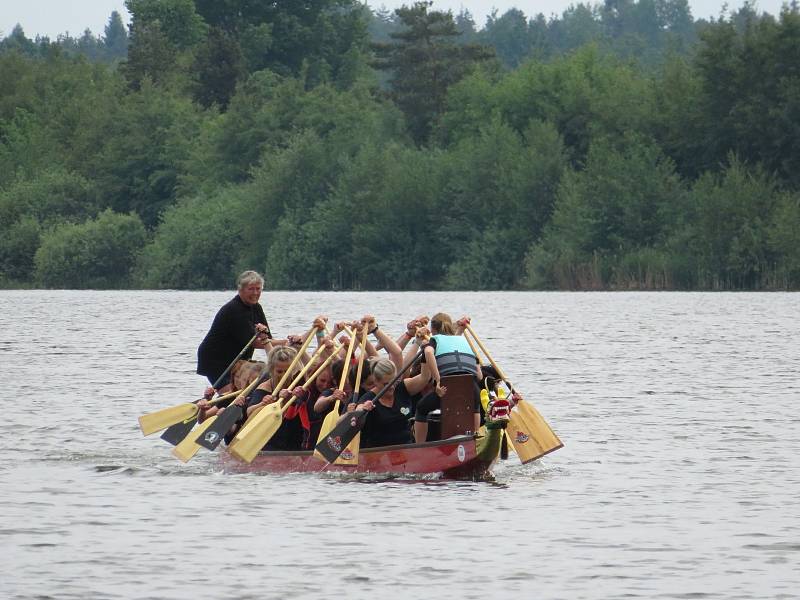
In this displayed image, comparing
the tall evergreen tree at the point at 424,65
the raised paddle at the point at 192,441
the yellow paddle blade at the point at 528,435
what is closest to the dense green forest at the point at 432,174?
the tall evergreen tree at the point at 424,65

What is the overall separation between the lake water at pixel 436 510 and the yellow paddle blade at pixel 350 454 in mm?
296

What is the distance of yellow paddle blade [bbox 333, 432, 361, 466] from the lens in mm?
17562

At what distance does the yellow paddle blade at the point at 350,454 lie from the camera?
17.6m

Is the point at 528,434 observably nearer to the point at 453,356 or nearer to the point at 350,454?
the point at 453,356

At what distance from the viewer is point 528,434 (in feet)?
62.3

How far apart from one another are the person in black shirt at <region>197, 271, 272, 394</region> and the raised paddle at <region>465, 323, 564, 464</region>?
2214 millimetres

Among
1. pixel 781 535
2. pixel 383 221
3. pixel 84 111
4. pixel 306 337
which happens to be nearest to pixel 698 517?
pixel 781 535

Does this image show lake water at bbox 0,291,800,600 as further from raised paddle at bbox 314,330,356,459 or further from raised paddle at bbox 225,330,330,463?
raised paddle at bbox 314,330,356,459

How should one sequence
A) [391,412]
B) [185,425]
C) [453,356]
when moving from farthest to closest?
[185,425]
[391,412]
[453,356]

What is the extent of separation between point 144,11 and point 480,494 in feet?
367

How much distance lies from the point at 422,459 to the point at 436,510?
50.1 inches

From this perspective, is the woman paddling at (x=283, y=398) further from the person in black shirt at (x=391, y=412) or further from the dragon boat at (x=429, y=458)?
the person in black shirt at (x=391, y=412)

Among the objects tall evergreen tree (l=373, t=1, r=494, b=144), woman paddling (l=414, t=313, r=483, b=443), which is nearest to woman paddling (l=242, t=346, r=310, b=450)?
woman paddling (l=414, t=313, r=483, b=443)

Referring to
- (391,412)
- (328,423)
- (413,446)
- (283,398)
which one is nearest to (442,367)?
(391,412)
